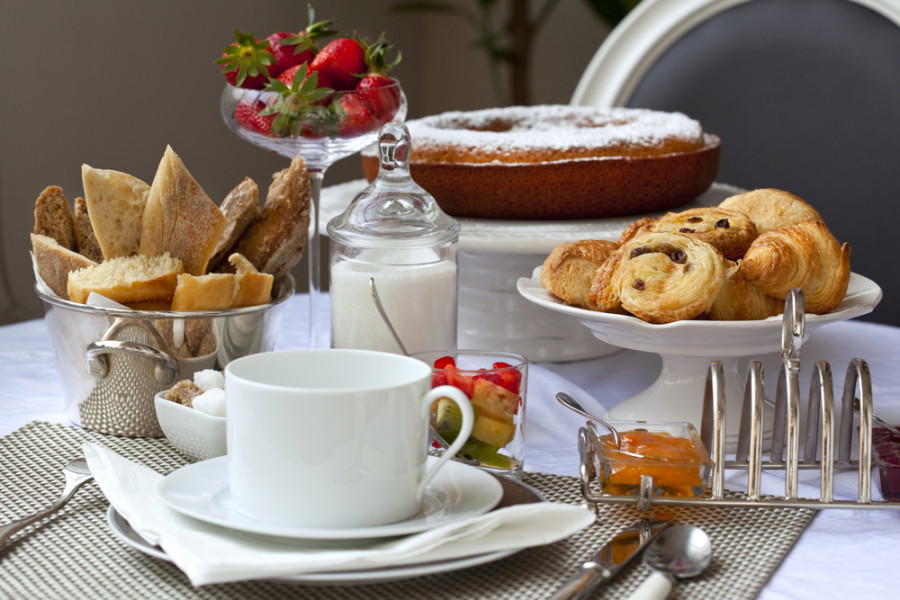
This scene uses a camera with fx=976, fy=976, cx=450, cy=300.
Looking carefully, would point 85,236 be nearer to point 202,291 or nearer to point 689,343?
point 202,291

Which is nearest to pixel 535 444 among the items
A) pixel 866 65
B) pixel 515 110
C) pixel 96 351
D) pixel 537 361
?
pixel 537 361

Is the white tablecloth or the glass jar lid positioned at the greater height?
the glass jar lid

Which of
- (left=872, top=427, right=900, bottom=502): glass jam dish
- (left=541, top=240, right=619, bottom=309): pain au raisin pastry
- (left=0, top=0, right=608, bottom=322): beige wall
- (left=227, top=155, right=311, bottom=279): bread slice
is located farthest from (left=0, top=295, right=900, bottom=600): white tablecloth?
(left=0, top=0, right=608, bottom=322): beige wall

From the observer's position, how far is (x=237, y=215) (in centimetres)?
83

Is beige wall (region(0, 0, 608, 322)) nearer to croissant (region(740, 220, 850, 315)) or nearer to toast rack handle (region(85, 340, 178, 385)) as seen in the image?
toast rack handle (region(85, 340, 178, 385))

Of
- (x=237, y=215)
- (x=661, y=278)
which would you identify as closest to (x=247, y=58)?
(x=237, y=215)

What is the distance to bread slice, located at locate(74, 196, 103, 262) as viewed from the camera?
2.71ft

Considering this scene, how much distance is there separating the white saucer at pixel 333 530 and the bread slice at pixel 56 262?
10.3 inches

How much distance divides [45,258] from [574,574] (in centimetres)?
51

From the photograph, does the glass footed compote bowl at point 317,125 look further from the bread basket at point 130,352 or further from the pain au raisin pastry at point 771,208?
the pain au raisin pastry at point 771,208

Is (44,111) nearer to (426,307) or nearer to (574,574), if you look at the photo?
(426,307)

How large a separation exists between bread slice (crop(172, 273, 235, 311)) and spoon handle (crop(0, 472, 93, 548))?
16cm

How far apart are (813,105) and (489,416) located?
4.14 feet

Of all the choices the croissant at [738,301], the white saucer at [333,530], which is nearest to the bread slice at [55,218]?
the white saucer at [333,530]
